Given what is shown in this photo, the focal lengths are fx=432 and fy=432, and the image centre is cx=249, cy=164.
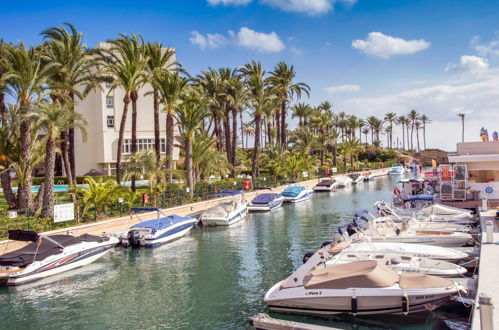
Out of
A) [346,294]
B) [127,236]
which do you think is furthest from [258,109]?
[346,294]

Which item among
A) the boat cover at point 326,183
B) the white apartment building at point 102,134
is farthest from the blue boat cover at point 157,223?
the white apartment building at point 102,134

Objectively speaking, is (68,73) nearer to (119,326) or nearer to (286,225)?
(286,225)

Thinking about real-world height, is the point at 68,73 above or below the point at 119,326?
above

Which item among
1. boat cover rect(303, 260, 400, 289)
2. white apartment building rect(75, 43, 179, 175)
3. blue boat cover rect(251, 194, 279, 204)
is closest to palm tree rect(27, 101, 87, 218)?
boat cover rect(303, 260, 400, 289)

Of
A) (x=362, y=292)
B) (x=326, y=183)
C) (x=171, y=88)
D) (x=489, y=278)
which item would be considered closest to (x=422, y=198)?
(x=489, y=278)

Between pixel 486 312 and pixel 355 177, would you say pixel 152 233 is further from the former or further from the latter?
pixel 355 177

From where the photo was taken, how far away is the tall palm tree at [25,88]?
2517cm

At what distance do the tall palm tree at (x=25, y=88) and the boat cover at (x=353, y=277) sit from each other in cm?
1858

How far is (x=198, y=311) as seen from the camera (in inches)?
603

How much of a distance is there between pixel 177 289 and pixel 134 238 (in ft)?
28.2

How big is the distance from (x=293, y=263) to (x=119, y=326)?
31.0ft

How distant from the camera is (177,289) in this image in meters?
17.8

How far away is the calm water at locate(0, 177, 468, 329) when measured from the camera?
1442cm

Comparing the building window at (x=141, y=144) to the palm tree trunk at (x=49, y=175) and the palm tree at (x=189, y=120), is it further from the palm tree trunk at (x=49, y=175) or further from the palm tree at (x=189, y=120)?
the palm tree trunk at (x=49, y=175)
